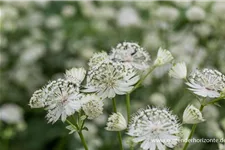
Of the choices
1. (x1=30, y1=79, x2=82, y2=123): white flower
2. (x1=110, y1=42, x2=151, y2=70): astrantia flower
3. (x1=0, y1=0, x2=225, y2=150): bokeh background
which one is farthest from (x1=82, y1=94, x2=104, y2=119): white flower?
(x1=0, y1=0, x2=225, y2=150): bokeh background

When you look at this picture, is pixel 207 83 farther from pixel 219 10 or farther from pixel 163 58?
pixel 219 10

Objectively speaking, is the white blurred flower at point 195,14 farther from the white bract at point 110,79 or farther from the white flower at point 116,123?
the white flower at point 116,123

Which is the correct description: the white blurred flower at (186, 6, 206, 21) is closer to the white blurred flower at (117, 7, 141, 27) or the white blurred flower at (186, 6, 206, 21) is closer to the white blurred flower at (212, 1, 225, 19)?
the white blurred flower at (212, 1, 225, 19)

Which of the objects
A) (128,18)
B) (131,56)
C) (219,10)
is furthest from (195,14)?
(131,56)

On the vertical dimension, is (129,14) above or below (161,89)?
above

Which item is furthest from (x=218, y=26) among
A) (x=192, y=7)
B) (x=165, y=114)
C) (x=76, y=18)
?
(x=165, y=114)

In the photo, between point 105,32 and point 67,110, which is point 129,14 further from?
point 67,110
